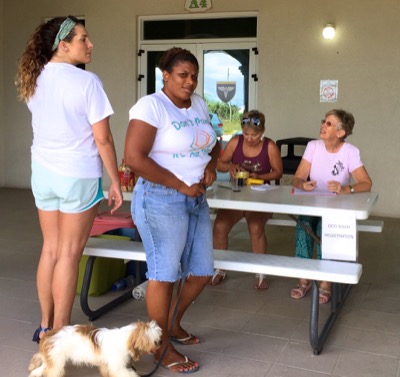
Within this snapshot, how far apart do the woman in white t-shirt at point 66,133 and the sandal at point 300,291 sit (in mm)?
1569

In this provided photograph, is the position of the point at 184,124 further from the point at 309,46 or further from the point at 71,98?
the point at 309,46

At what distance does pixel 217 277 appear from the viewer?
13.4 feet

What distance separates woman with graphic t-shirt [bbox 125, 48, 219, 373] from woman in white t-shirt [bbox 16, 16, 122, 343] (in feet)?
0.77

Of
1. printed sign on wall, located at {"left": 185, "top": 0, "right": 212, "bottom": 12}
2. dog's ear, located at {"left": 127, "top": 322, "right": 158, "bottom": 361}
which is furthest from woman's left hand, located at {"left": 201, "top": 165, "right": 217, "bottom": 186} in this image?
printed sign on wall, located at {"left": 185, "top": 0, "right": 212, "bottom": 12}

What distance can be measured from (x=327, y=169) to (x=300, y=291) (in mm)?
810

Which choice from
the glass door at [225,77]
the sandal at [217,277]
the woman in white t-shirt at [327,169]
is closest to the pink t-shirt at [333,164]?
the woman in white t-shirt at [327,169]

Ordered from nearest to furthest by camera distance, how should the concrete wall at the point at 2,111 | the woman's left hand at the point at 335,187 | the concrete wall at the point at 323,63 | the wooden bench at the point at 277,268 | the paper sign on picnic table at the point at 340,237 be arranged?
1. the wooden bench at the point at 277,268
2. the paper sign on picnic table at the point at 340,237
3. the woman's left hand at the point at 335,187
4. the concrete wall at the point at 323,63
5. the concrete wall at the point at 2,111

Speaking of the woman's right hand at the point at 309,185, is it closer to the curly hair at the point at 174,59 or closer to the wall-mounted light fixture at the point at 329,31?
the curly hair at the point at 174,59

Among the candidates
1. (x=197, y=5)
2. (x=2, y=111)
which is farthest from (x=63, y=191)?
(x=2, y=111)

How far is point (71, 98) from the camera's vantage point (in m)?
2.62

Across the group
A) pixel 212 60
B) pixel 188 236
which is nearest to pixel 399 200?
pixel 212 60

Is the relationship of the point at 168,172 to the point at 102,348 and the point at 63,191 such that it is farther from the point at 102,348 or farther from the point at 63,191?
the point at 102,348

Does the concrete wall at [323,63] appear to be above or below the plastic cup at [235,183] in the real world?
above

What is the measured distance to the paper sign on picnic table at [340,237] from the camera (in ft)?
10.2
